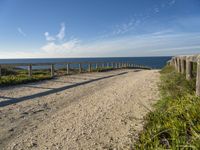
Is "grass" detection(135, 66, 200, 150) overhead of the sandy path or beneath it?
overhead

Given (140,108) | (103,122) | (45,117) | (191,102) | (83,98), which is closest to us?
(191,102)

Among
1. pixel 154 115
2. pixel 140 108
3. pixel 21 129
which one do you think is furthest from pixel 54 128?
pixel 140 108

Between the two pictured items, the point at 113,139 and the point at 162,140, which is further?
the point at 113,139

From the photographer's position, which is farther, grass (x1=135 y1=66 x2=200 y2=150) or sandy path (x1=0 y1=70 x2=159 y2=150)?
sandy path (x1=0 y1=70 x2=159 y2=150)

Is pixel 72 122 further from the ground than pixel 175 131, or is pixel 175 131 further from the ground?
pixel 175 131

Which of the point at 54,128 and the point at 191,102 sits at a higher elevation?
the point at 191,102

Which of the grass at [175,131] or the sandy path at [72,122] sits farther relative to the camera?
the sandy path at [72,122]

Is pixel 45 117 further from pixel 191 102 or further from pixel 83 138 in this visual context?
pixel 191 102

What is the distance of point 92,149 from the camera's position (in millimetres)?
4098

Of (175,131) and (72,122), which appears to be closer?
A: (175,131)

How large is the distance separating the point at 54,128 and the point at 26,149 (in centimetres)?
107

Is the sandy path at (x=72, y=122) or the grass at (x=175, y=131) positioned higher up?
the grass at (x=175, y=131)

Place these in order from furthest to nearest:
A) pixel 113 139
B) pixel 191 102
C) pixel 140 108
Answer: pixel 140 108 → pixel 191 102 → pixel 113 139

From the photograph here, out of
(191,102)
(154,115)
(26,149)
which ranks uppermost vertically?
(191,102)
